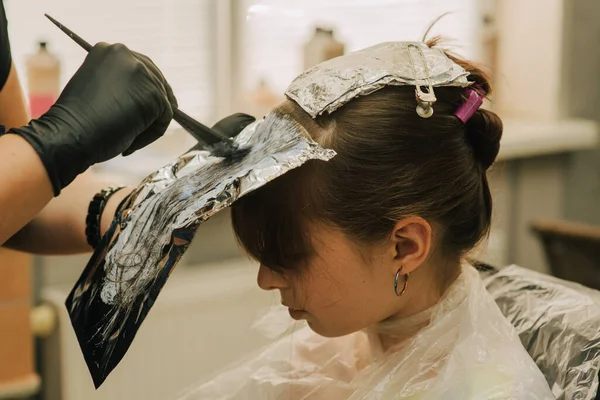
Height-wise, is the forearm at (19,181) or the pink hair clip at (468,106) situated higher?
the pink hair clip at (468,106)

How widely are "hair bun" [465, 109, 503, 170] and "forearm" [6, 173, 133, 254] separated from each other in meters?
0.50

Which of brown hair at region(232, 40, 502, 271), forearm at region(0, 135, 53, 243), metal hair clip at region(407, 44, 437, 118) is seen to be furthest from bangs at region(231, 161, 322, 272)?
forearm at region(0, 135, 53, 243)

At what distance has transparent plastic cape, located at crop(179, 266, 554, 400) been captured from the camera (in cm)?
98

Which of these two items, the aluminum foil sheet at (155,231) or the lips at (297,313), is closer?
the aluminum foil sheet at (155,231)

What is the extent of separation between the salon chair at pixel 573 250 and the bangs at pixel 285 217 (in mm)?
1041

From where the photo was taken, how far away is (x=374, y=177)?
98 centimetres

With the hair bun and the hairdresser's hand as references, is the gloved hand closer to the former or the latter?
the hairdresser's hand

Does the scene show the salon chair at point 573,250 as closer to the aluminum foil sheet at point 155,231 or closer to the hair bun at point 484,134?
the hair bun at point 484,134

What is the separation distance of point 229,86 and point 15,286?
0.83m

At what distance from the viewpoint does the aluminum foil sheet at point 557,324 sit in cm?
103

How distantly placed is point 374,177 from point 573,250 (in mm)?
1075

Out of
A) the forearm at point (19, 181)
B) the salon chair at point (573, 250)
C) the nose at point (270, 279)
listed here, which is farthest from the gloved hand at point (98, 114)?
the salon chair at point (573, 250)

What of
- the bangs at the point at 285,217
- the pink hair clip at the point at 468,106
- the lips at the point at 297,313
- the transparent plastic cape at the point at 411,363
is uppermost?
the pink hair clip at the point at 468,106

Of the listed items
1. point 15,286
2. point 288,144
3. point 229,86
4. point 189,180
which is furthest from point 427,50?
point 229,86
